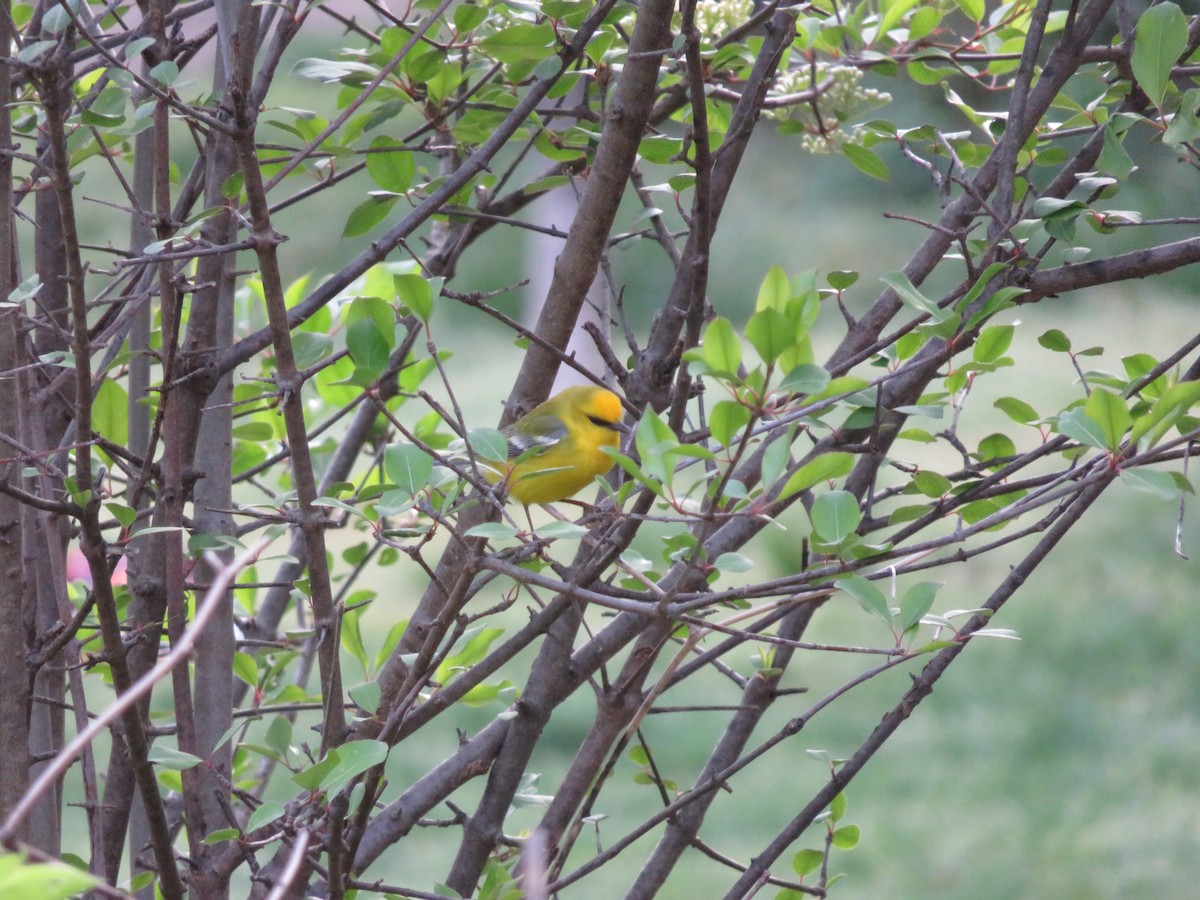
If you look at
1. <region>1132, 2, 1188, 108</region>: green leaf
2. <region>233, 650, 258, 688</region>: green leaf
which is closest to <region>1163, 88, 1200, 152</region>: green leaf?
<region>1132, 2, 1188, 108</region>: green leaf

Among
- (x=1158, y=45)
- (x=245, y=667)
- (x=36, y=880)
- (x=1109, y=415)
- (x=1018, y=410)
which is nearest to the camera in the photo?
(x=36, y=880)

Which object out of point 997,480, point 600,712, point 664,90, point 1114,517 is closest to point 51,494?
point 600,712

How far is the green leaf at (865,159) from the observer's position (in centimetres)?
155

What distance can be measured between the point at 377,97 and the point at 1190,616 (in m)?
4.64

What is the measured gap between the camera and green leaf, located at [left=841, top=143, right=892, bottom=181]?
1.55m

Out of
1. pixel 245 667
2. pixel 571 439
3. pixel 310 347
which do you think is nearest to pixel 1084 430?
pixel 310 347

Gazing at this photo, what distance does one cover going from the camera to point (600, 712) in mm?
1571

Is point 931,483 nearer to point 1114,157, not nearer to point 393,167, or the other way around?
point 1114,157

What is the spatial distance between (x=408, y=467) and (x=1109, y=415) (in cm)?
63

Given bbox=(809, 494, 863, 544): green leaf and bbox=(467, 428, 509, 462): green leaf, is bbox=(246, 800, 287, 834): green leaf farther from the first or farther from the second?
bbox=(809, 494, 863, 544): green leaf

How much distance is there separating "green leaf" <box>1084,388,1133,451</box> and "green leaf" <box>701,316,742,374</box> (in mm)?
326

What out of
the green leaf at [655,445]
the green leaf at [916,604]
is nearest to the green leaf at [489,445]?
the green leaf at [655,445]

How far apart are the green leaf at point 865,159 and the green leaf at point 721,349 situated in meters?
0.74

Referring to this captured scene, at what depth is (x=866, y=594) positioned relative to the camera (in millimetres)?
1004
